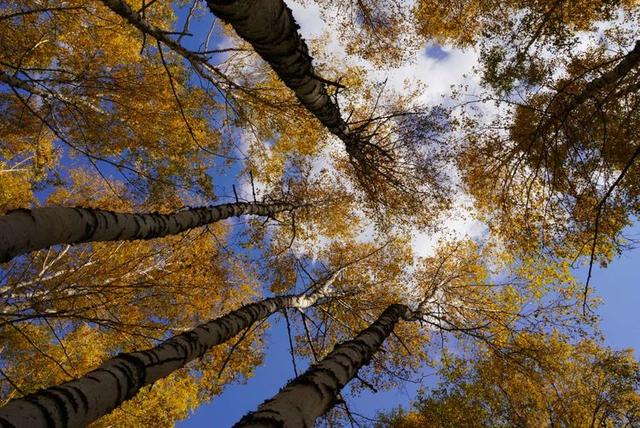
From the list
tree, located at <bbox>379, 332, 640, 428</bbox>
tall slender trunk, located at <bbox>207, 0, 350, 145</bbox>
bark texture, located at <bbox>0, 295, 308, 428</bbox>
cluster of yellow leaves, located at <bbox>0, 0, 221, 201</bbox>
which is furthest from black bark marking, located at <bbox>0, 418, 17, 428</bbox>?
tree, located at <bbox>379, 332, 640, 428</bbox>

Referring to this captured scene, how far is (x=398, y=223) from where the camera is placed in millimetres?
9859

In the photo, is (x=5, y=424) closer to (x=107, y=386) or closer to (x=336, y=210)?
(x=107, y=386)

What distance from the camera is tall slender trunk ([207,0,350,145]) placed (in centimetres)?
178

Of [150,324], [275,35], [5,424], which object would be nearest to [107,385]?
[5,424]

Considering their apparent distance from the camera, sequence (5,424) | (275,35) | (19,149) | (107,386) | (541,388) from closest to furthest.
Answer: (5,424) → (275,35) → (107,386) → (541,388) → (19,149)

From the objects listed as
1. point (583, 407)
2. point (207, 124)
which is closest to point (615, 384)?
point (583, 407)

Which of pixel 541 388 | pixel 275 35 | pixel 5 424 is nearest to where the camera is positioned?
pixel 5 424

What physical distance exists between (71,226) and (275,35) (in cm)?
182

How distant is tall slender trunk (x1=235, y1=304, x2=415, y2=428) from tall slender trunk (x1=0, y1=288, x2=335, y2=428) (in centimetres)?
101

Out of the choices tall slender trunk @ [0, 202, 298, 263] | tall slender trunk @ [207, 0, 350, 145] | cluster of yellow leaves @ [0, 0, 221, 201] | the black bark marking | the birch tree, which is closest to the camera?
the black bark marking

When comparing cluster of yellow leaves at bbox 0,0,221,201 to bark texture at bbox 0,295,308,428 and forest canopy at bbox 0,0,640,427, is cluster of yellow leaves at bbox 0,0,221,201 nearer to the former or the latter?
forest canopy at bbox 0,0,640,427

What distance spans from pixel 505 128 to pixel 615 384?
6.21 meters

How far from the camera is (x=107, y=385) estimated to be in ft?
8.04

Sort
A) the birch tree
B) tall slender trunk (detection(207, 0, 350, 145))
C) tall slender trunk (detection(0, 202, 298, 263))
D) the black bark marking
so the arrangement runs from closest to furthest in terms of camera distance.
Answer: the black bark marking, tall slender trunk (detection(207, 0, 350, 145)), the birch tree, tall slender trunk (detection(0, 202, 298, 263))
